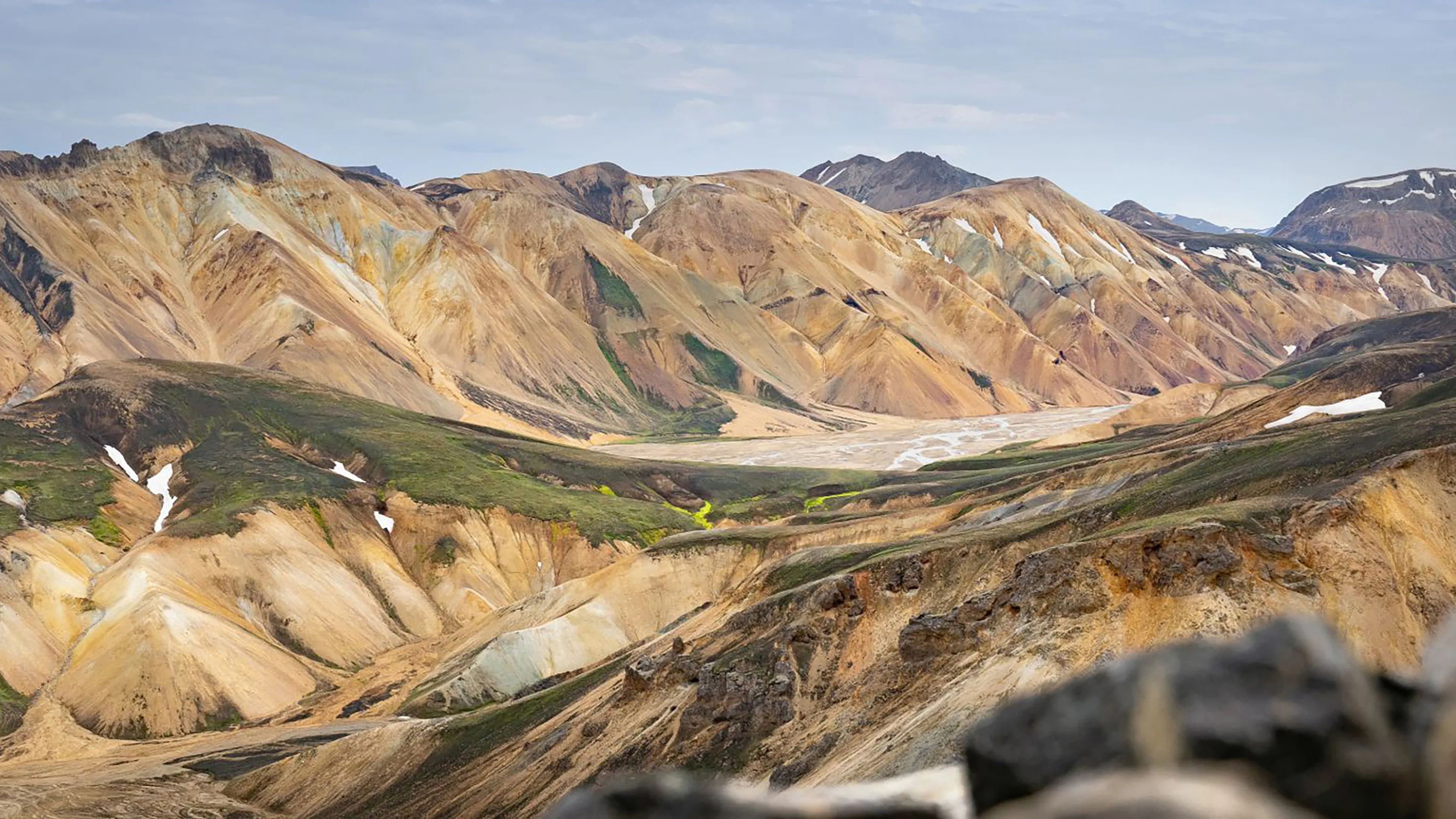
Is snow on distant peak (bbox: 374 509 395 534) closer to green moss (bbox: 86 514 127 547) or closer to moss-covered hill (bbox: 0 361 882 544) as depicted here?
moss-covered hill (bbox: 0 361 882 544)

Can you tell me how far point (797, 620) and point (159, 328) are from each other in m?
155

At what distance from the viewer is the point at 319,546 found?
106 meters

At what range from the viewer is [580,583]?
92812 mm

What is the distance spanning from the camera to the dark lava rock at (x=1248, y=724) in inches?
295

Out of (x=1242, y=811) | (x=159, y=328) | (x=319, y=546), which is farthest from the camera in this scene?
(x=159, y=328)

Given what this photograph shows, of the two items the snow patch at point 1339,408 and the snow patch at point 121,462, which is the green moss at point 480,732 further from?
the snow patch at point 121,462

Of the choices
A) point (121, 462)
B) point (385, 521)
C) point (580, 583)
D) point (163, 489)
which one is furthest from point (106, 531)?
point (580, 583)

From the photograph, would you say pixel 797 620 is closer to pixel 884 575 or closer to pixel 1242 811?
pixel 884 575

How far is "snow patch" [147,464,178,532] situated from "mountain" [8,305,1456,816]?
1.54 feet

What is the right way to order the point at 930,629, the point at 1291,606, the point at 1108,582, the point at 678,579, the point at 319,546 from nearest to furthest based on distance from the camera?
the point at 1291,606
the point at 1108,582
the point at 930,629
the point at 678,579
the point at 319,546

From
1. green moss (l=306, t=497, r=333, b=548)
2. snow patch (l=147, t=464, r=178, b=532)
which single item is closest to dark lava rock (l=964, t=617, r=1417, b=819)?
green moss (l=306, t=497, r=333, b=548)

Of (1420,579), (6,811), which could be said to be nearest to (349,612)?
(6,811)

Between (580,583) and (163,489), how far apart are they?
48.6m

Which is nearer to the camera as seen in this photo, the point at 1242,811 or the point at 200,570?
the point at 1242,811
